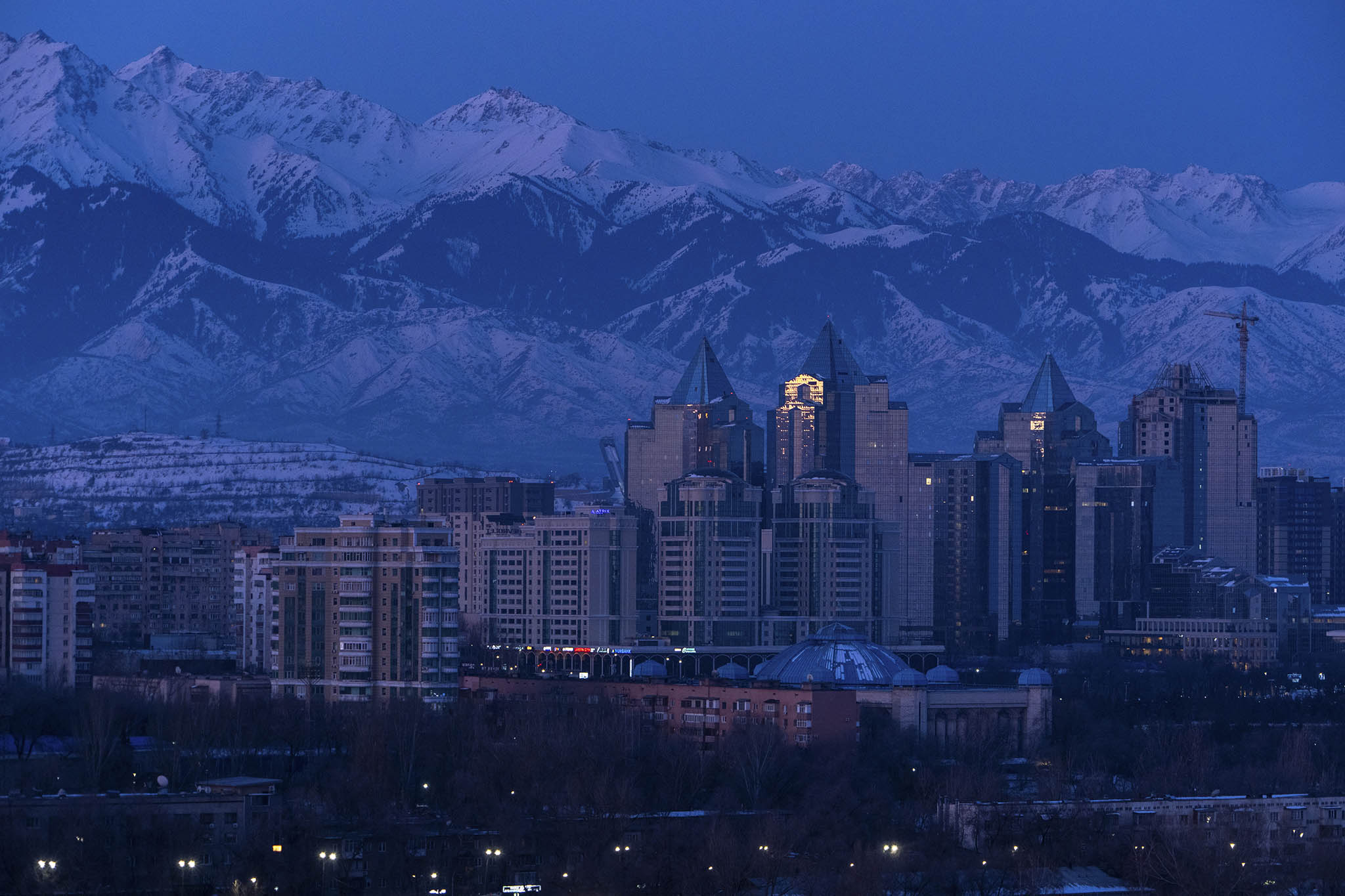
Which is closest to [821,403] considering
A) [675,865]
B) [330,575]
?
[330,575]

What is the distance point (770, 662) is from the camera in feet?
310

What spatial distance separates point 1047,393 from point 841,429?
1614 centimetres

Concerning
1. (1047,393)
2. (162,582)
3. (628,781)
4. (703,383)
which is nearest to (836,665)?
(628,781)

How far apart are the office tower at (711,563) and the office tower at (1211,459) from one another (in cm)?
3470

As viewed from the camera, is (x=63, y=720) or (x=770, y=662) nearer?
(x=63, y=720)

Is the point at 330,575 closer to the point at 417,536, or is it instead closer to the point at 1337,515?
the point at 417,536

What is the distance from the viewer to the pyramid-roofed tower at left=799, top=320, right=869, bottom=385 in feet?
458

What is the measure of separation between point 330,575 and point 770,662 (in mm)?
20525

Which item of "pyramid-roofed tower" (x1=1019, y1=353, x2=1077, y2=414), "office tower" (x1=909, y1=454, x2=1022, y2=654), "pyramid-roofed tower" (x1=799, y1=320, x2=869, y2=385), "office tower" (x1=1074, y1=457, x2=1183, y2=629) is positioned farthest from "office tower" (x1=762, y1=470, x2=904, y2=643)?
"pyramid-roofed tower" (x1=1019, y1=353, x2=1077, y2=414)

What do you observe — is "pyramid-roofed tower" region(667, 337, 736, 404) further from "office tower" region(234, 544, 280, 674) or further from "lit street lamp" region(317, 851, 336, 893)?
"lit street lamp" region(317, 851, 336, 893)

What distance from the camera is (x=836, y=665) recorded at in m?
90.6

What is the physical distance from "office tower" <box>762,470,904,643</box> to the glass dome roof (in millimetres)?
21071

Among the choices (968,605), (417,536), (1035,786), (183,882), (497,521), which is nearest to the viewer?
(183,882)

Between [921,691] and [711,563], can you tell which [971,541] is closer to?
[711,563]
